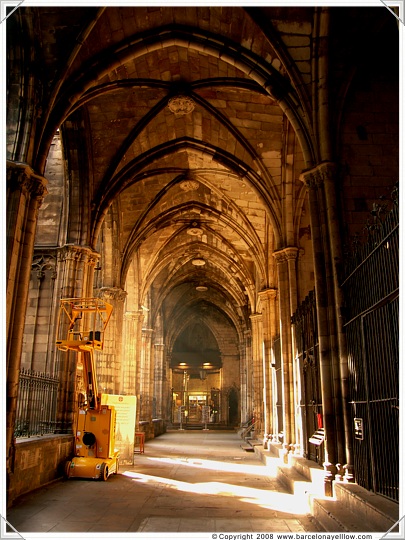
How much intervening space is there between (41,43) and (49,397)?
7.19 metres

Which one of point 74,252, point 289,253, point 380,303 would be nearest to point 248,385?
point 289,253

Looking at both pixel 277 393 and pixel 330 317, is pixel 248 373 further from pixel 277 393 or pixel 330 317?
pixel 330 317

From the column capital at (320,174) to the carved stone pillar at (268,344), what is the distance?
8095mm

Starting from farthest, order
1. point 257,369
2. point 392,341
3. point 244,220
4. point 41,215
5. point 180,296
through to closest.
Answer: point 180,296 < point 257,369 < point 244,220 < point 41,215 < point 392,341

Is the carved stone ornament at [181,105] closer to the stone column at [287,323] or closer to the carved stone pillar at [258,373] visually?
the stone column at [287,323]

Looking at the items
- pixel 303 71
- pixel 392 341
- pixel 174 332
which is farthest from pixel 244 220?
pixel 174 332

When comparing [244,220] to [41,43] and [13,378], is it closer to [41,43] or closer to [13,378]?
[41,43]

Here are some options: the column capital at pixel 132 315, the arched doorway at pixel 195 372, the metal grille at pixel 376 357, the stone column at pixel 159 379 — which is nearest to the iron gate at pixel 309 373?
the metal grille at pixel 376 357

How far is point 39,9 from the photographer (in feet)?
28.0

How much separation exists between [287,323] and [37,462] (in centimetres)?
668

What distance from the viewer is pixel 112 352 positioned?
16750 millimetres

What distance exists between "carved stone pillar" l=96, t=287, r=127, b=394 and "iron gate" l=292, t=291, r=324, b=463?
7636 mm

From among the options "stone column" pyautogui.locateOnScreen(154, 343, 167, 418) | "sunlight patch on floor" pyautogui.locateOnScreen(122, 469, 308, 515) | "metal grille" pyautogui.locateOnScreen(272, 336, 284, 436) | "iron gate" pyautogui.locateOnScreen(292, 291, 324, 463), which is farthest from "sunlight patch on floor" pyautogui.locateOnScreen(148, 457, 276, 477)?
"stone column" pyautogui.locateOnScreen(154, 343, 167, 418)

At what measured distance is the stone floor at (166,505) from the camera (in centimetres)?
578
